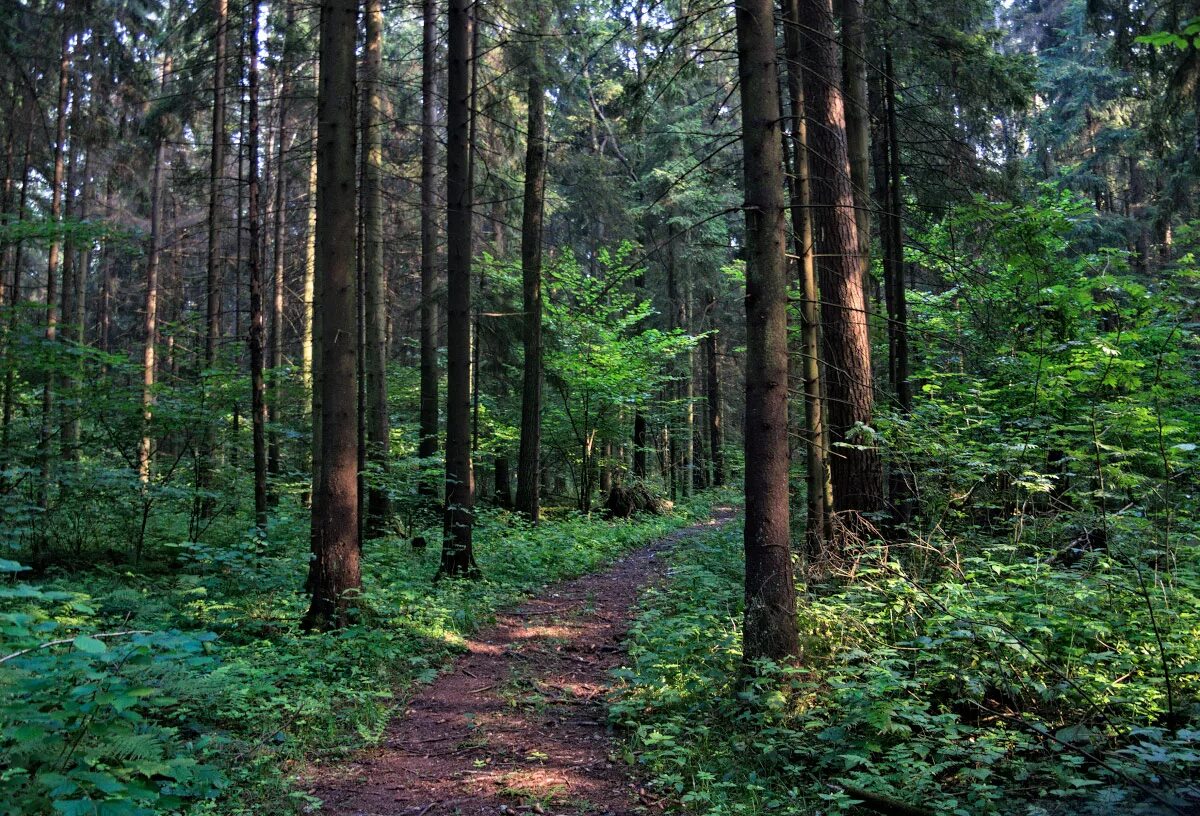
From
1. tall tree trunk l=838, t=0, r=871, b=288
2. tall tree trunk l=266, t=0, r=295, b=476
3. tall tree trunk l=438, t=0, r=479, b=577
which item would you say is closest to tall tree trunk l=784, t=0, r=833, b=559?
tall tree trunk l=838, t=0, r=871, b=288

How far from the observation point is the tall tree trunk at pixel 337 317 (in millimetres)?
6992

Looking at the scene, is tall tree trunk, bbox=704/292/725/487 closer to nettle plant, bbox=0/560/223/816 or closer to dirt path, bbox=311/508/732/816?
dirt path, bbox=311/508/732/816

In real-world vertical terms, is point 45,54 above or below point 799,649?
above

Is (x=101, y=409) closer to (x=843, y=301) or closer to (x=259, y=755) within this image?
(x=259, y=755)

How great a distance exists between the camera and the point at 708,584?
8359 mm

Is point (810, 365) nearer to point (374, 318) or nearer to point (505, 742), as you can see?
point (505, 742)

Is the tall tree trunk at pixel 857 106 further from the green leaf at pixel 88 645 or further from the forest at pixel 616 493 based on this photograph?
the green leaf at pixel 88 645

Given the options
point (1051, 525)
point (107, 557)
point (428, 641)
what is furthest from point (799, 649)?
point (107, 557)

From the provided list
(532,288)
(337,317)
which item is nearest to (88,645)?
(337,317)

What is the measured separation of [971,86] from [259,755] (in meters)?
12.6

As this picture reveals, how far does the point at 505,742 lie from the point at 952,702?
2.97m

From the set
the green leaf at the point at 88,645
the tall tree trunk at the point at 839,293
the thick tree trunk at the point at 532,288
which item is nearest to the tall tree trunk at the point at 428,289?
the thick tree trunk at the point at 532,288

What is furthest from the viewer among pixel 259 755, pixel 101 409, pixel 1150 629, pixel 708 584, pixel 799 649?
pixel 101 409

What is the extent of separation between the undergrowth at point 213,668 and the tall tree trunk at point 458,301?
2.99 feet
